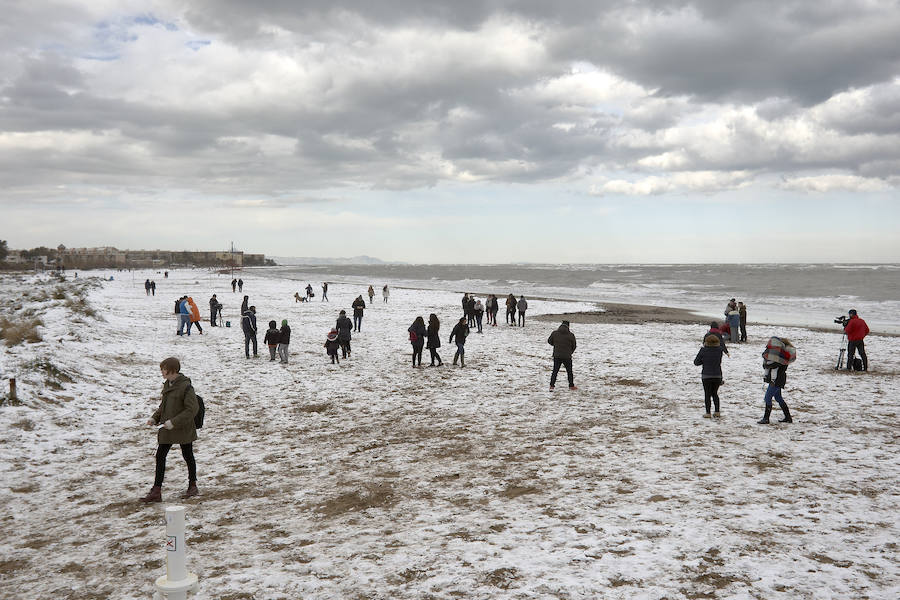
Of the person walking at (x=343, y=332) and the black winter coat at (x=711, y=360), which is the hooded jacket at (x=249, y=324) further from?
the black winter coat at (x=711, y=360)

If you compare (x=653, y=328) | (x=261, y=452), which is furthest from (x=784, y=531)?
(x=653, y=328)

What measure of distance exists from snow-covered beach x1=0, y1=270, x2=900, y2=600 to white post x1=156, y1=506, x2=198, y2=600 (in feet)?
2.93

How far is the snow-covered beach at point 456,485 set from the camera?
5.34 m

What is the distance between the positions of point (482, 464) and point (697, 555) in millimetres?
3702

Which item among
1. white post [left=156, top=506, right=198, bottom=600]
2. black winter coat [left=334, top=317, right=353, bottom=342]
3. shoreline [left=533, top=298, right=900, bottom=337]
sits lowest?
shoreline [left=533, top=298, right=900, bottom=337]

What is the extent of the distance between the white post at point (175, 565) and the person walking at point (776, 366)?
978 cm

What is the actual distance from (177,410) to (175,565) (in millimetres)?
3161

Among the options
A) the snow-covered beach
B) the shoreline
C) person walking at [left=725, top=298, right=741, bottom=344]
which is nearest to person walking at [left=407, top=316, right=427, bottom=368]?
the snow-covered beach

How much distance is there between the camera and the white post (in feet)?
14.1

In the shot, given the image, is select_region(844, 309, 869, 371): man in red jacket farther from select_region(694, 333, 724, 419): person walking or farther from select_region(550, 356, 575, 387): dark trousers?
select_region(550, 356, 575, 387): dark trousers

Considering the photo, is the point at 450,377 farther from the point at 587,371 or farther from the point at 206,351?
the point at 206,351

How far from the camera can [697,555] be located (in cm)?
559

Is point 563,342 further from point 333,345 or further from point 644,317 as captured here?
point 644,317

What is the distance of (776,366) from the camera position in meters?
10.4
